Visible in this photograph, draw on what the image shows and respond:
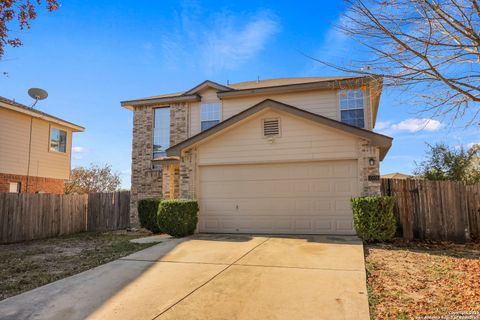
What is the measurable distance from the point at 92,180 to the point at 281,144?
67.8ft

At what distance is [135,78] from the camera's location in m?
13.4

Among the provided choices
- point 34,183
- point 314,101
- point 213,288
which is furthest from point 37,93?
point 213,288

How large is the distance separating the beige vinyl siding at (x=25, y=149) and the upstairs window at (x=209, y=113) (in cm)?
953

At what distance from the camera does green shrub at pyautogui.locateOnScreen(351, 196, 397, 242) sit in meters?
8.16

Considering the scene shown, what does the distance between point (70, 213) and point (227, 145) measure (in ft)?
25.1

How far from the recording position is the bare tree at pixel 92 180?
2500 cm

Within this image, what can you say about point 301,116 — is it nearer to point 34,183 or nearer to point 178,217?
point 178,217

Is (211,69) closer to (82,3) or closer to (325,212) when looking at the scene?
(82,3)

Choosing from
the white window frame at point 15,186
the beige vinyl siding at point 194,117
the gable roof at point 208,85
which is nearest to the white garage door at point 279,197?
the beige vinyl siding at point 194,117

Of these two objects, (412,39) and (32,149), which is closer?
(412,39)

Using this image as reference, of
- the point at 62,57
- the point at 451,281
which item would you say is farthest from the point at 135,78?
the point at 451,281

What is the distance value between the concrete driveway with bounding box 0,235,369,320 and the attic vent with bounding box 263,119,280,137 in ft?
13.8

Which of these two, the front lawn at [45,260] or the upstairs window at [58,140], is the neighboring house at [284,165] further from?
the upstairs window at [58,140]

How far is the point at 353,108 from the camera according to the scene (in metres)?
12.5
